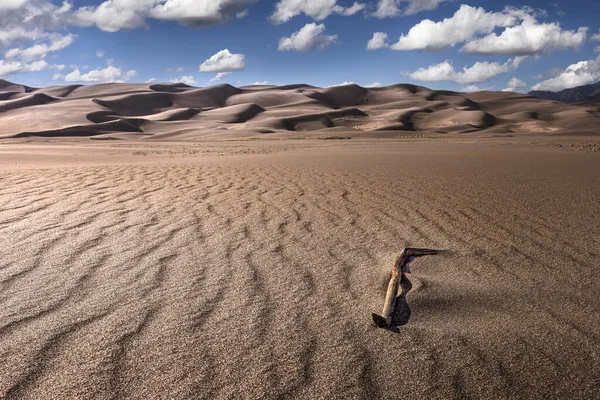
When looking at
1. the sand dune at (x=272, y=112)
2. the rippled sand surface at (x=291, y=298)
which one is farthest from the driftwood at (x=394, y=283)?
the sand dune at (x=272, y=112)


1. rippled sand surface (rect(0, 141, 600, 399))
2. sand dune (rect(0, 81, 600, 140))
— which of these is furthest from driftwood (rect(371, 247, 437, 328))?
sand dune (rect(0, 81, 600, 140))

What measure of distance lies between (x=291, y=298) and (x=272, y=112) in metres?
91.0

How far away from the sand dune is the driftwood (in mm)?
37254

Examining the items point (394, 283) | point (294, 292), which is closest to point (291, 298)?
point (294, 292)

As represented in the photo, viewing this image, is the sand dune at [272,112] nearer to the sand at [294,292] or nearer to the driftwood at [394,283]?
the sand at [294,292]

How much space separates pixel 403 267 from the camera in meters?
3.94

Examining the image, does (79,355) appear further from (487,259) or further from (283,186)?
(283,186)

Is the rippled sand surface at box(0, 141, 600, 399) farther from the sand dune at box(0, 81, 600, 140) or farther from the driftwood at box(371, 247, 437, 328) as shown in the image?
the sand dune at box(0, 81, 600, 140)

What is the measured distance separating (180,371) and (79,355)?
571mm

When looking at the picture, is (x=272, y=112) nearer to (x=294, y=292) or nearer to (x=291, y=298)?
(x=294, y=292)

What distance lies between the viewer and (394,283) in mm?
3340

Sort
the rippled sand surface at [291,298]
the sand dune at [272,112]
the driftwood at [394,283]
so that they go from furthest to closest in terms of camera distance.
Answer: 1. the sand dune at [272,112]
2. the driftwood at [394,283]
3. the rippled sand surface at [291,298]

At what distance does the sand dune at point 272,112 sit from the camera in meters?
58.7

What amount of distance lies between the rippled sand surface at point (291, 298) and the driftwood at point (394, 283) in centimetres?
7
